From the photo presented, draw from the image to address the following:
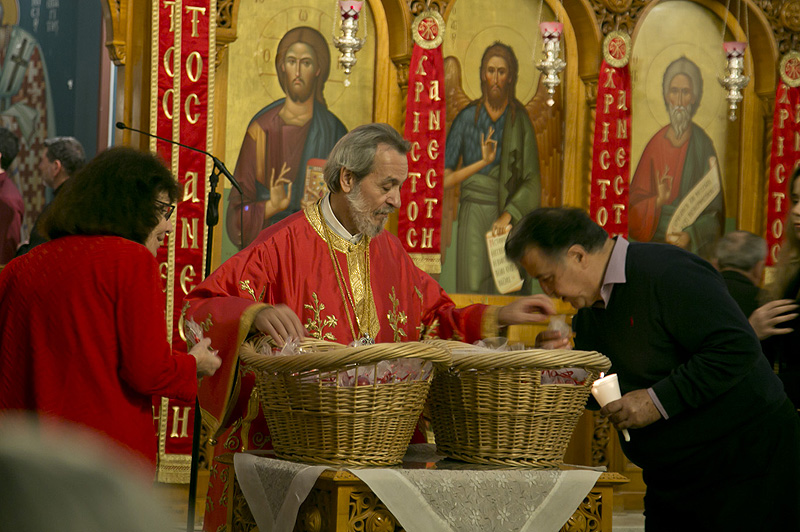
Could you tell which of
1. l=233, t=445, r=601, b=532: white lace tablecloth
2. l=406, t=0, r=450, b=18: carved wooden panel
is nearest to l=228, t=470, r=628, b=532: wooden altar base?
l=233, t=445, r=601, b=532: white lace tablecloth

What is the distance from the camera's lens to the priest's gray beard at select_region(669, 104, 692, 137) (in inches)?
335

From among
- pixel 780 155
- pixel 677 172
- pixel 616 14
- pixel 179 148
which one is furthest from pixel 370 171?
pixel 780 155

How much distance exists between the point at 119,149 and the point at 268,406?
35.0 inches

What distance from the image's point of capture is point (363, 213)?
3.31 metres

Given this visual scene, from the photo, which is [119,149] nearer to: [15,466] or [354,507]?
[354,507]

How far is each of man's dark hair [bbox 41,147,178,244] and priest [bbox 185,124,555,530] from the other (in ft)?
1.08

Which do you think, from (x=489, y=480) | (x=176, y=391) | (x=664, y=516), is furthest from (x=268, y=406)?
(x=664, y=516)

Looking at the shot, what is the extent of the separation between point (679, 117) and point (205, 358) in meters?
6.55

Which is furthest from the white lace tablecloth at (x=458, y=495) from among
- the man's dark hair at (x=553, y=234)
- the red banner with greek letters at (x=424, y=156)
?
the red banner with greek letters at (x=424, y=156)

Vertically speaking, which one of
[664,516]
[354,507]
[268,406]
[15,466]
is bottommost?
[664,516]

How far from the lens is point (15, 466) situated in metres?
0.59

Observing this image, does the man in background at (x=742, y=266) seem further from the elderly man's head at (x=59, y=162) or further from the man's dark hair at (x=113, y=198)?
the elderly man's head at (x=59, y=162)

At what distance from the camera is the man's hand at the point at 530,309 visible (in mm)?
A: 3061

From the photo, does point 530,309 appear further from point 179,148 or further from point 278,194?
point 278,194
